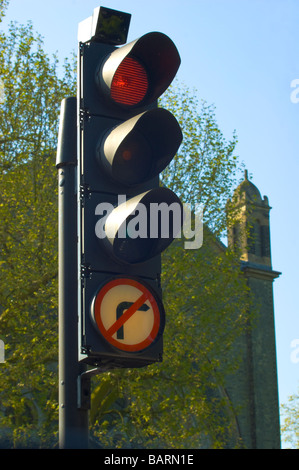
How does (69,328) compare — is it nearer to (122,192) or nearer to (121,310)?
(121,310)

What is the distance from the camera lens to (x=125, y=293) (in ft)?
9.42

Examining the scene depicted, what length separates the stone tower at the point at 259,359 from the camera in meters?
31.1

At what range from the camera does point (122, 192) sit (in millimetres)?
3076

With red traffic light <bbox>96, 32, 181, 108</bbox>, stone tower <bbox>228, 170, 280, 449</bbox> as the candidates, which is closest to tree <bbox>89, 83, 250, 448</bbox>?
stone tower <bbox>228, 170, 280, 449</bbox>

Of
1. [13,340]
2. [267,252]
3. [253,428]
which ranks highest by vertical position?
[267,252]

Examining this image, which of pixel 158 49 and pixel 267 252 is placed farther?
pixel 267 252

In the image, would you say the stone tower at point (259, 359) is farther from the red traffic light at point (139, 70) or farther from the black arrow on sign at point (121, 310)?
the black arrow on sign at point (121, 310)

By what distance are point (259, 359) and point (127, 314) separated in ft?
100

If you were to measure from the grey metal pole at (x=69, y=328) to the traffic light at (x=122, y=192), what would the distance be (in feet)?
0.39

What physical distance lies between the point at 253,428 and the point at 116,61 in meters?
29.4

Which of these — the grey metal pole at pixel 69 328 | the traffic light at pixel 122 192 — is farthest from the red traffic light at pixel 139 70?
the grey metal pole at pixel 69 328

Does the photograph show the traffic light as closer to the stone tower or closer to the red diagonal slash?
the red diagonal slash
